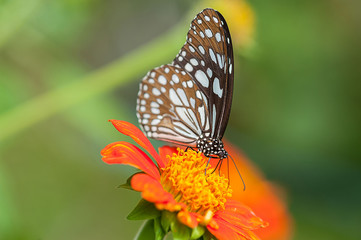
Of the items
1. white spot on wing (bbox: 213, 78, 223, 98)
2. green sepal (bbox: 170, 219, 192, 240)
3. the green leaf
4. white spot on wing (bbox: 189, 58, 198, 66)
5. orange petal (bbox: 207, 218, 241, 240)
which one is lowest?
the green leaf

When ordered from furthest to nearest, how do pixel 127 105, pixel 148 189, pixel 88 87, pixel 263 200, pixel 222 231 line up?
pixel 127 105
pixel 88 87
pixel 263 200
pixel 222 231
pixel 148 189

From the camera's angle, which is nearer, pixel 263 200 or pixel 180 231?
pixel 180 231

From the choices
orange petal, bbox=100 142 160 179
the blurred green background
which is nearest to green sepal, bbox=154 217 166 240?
orange petal, bbox=100 142 160 179

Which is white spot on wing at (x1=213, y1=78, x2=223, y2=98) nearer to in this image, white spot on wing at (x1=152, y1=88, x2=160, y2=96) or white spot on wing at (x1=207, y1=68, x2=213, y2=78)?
white spot on wing at (x1=207, y1=68, x2=213, y2=78)

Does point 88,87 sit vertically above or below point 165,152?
above

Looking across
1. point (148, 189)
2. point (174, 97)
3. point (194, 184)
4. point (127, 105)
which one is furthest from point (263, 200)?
point (127, 105)

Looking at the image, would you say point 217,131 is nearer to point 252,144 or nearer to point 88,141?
point 88,141

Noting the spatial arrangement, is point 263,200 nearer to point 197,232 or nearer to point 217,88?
point 217,88
